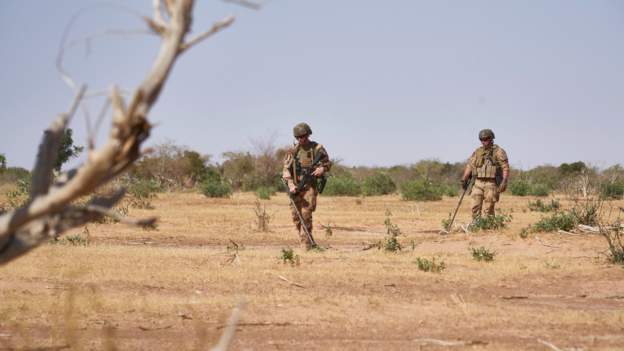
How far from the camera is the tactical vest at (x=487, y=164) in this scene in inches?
576

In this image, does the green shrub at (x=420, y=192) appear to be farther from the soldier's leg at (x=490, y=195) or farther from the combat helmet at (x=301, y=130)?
the combat helmet at (x=301, y=130)

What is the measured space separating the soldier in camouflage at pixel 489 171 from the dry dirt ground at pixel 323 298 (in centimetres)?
150

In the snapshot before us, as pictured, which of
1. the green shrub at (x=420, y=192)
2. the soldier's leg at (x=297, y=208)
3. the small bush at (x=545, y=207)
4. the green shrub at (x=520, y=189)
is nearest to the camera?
the soldier's leg at (x=297, y=208)

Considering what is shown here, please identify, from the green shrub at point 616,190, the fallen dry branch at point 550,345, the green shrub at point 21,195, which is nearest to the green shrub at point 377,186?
the green shrub at point 616,190

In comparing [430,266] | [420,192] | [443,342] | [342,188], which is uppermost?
[342,188]

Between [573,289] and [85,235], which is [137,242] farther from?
[573,289]

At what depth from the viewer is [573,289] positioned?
8789mm

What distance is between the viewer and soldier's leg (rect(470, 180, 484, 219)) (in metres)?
14.8

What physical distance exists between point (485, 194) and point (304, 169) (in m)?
4.12

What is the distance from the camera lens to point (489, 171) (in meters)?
14.6

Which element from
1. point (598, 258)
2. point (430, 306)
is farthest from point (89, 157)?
point (598, 258)

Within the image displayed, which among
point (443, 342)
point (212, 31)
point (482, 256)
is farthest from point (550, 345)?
point (482, 256)

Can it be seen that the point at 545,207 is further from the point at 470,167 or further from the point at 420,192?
the point at 420,192

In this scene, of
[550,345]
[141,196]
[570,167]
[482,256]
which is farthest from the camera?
[570,167]
